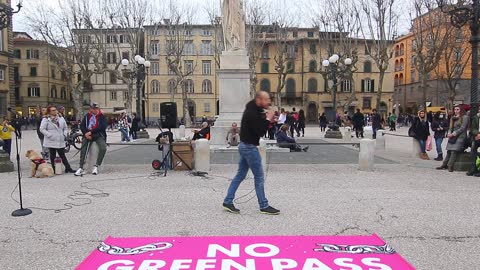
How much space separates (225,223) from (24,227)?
110 inches

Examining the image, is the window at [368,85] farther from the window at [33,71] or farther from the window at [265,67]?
the window at [33,71]

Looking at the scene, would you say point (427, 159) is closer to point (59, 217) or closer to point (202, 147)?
point (202, 147)

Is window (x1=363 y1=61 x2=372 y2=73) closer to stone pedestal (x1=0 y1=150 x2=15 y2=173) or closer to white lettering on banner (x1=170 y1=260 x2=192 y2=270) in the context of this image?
stone pedestal (x1=0 y1=150 x2=15 y2=173)

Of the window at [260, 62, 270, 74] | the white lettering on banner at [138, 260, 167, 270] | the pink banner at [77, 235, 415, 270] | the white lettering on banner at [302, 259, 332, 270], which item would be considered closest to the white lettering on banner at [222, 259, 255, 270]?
the pink banner at [77, 235, 415, 270]

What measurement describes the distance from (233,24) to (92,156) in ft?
30.0

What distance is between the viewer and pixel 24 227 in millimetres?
5547

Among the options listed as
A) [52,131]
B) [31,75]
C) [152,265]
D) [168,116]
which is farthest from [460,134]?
[31,75]

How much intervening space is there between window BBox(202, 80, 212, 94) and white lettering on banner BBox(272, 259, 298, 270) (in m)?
61.4

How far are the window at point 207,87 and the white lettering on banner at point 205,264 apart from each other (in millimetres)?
61395

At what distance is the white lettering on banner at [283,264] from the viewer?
3.99 meters

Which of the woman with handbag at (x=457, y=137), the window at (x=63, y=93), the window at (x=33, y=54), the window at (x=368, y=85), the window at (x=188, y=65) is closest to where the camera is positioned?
the woman with handbag at (x=457, y=137)

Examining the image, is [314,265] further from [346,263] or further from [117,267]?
[117,267]

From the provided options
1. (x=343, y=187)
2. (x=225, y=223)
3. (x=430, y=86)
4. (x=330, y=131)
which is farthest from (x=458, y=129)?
(x=430, y=86)

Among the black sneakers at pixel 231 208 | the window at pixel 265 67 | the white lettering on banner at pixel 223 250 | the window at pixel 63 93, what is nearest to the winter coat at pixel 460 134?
the black sneakers at pixel 231 208
